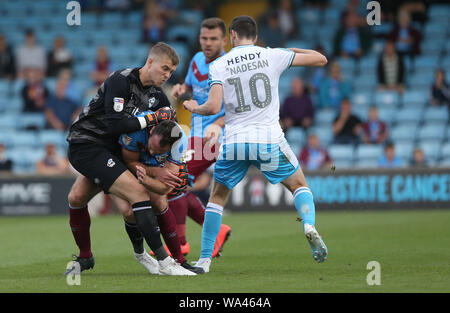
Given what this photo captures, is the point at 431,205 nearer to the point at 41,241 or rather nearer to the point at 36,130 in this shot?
the point at 41,241

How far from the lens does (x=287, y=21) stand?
18438 millimetres

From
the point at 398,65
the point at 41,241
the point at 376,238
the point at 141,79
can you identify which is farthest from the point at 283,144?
the point at 398,65

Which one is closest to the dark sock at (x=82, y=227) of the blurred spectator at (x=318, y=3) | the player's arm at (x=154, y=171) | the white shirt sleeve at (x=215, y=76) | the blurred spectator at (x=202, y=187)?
the player's arm at (x=154, y=171)

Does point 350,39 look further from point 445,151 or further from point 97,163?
point 97,163

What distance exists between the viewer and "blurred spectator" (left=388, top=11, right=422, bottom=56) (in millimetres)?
17406

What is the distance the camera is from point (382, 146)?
16.0 metres

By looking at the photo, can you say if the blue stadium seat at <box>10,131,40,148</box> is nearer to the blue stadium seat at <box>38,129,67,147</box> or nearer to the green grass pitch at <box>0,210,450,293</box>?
the blue stadium seat at <box>38,129,67,147</box>

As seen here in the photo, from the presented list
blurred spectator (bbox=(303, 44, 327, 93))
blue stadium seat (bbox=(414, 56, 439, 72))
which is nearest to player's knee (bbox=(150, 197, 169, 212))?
blurred spectator (bbox=(303, 44, 327, 93))

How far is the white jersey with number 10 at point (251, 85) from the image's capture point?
6.82 meters

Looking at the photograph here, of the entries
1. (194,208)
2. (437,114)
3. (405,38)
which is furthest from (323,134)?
(194,208)

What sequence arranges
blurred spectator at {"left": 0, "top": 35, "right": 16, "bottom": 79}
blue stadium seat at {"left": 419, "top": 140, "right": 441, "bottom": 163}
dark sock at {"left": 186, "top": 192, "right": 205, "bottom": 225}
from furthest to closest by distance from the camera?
A: 1. blurred spectator at {"left": 0, "top": 35, "right": 16, "bottom": 79}
2. blue stadium seat at {"left": 419, "top": 140, "right": 441, "bottom": 163}
3. dark sock at {"left": 186, "top": 192, "right": 205, "bottom": 225}

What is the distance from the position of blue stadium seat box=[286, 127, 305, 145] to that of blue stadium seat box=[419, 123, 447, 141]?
2.47m

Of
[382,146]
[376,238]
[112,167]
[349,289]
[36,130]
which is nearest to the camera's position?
[349,289]

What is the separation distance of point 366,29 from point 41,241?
34.2 ft
